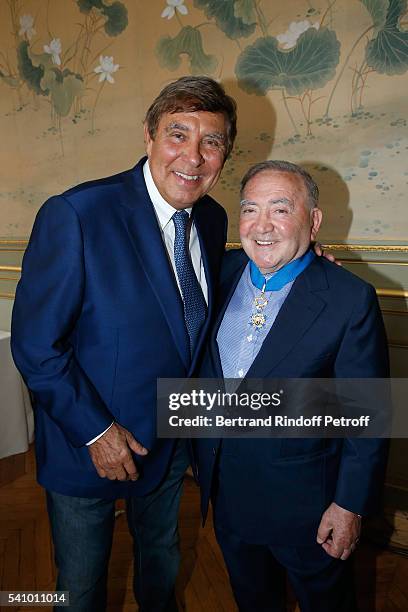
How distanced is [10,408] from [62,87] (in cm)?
210

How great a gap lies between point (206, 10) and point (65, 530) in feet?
8.34

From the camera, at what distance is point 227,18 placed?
2494 millimetres

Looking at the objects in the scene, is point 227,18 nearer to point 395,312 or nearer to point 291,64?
point 291,64

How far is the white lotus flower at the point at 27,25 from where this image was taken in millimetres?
3215

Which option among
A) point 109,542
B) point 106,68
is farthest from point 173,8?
point 109,542

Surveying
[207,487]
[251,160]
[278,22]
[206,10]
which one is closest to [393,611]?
[207,487]

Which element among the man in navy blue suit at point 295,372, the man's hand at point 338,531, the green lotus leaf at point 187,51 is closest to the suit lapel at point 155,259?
the man in navy blue suit at point 295,372

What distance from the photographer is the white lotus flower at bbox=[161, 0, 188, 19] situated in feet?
8.55

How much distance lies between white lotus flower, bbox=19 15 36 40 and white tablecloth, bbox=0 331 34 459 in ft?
6.88

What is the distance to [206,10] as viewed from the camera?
254 centimetres

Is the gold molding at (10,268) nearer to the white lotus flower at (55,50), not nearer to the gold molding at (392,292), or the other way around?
the white lotus flower at (55,50)

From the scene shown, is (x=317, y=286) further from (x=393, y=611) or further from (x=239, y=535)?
(x=393, y=611)

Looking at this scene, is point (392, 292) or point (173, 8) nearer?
point (392, 292)

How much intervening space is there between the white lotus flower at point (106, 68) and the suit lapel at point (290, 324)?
232cm
